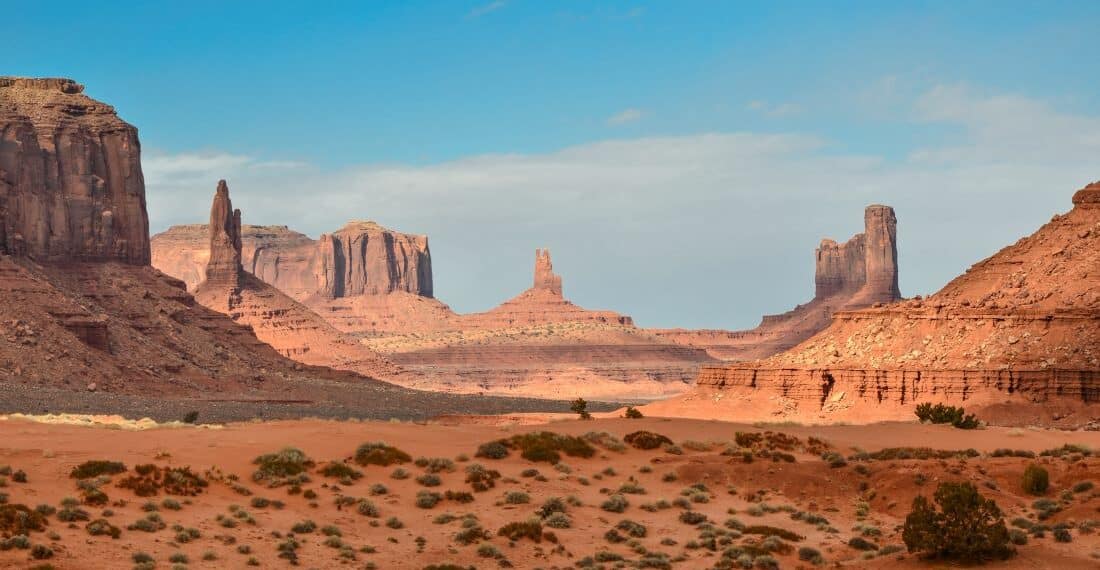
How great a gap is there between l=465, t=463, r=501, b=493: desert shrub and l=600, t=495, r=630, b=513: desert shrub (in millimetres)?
2629

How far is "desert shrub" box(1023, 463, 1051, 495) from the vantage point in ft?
124

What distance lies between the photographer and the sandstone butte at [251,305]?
154 metres

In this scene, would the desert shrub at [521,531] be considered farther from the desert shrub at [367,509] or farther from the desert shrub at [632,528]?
the desert shrub at [367,509]

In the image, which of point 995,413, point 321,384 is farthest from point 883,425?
point 321,384

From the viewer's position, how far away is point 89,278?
4636 inches

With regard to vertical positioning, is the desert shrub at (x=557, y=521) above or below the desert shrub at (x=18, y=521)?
below

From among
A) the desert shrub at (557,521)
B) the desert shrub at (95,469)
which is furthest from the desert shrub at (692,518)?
the desert shrub at (95,469)

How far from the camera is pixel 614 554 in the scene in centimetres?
3206

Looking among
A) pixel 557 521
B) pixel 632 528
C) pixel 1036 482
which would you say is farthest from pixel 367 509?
pixel 1036 482

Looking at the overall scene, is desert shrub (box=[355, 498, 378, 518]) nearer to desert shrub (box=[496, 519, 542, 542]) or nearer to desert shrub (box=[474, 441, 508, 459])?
desert shrub (box=[496, 519, 542, 542])

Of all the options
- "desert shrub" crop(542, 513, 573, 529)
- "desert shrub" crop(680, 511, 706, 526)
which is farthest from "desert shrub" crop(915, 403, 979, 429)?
"desert shrub" crop(542, 513, 573, 529)

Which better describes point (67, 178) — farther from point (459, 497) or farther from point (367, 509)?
point (367, 509)

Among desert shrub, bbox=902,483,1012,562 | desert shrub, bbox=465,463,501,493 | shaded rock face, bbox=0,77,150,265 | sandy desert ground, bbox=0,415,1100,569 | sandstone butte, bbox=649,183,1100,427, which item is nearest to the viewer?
desert shrub, bbox=902,483,1012,562

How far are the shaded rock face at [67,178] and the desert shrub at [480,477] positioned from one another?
3153 inches
